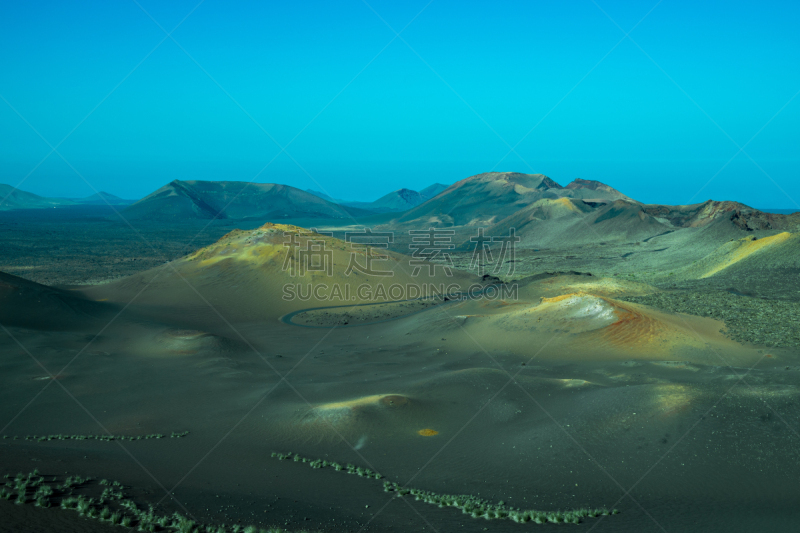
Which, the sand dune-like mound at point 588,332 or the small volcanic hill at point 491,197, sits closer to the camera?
the sand dune-like mound at point 588,332

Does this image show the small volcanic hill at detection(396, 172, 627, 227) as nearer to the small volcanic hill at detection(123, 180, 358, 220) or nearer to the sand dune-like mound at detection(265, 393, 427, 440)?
the small volcanic hill at detection(123, 180, 358, 220)

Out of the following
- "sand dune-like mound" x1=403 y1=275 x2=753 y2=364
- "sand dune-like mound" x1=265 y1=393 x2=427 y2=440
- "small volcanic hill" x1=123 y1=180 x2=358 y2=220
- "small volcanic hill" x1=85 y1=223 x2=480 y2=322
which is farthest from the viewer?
"small volcanic hill" x1=123 y1=180 x2=358 y2=220

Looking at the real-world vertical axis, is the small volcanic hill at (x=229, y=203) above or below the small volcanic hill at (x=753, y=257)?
above

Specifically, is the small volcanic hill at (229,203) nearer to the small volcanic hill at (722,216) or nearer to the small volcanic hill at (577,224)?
the small volcanic hill at (577,224)

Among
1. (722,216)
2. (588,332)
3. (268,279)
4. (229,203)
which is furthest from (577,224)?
(229,203)

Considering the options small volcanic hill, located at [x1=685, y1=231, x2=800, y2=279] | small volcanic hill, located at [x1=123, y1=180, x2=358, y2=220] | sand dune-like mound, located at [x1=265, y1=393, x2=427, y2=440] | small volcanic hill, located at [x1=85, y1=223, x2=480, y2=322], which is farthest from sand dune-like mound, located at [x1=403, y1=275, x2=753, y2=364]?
small volcanic hill, located at [x1=123, y1=180, x2=358, y2=220]

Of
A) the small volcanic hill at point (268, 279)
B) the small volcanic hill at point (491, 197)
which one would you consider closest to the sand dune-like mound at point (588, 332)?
the small volcanic hill at point (268, 279)
